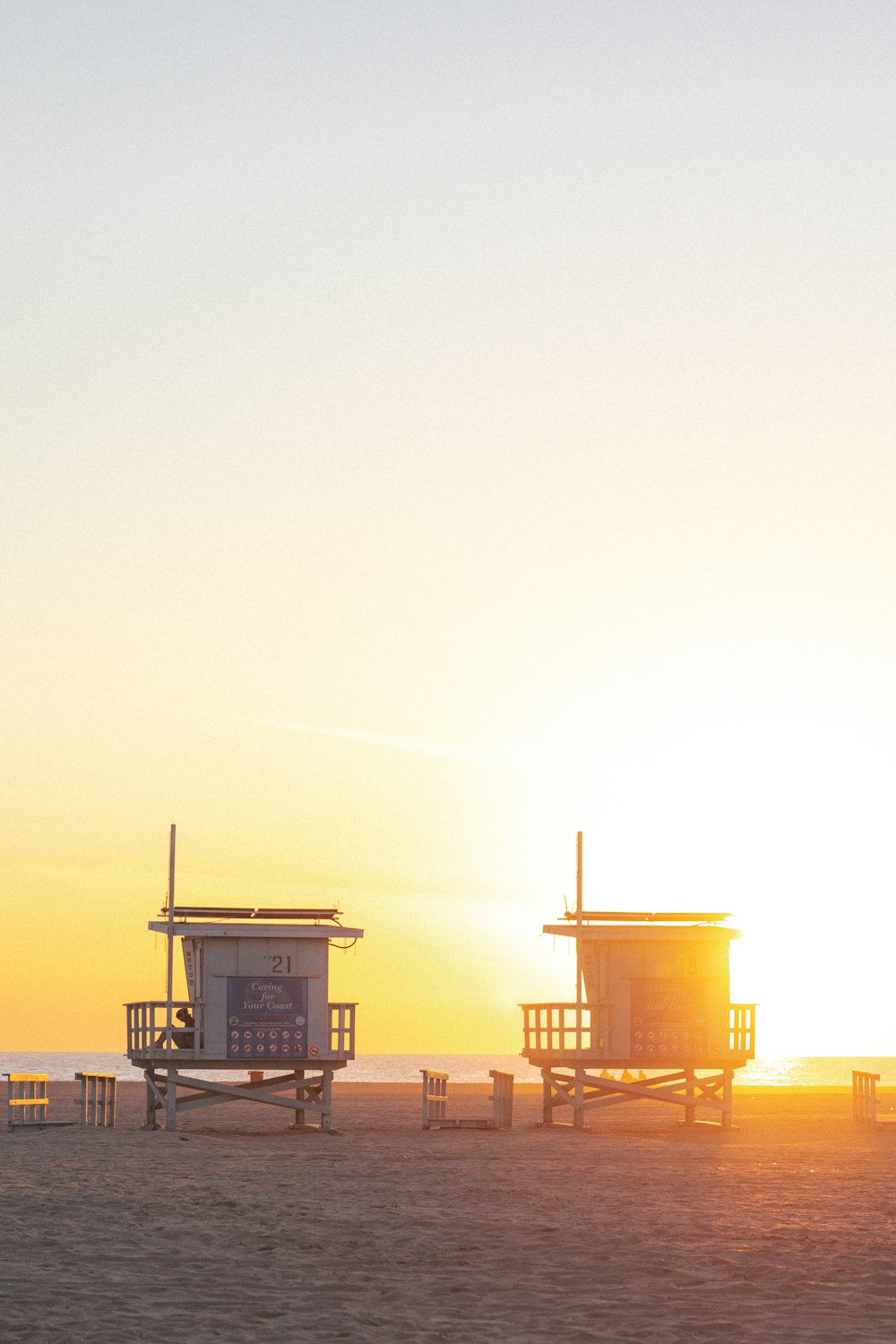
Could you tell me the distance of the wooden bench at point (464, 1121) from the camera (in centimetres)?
3375

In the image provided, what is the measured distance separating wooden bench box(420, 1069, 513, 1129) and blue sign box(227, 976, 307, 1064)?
318 centimetres

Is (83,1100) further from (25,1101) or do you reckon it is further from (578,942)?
(578,942)

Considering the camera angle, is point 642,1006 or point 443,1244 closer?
point 443,1244

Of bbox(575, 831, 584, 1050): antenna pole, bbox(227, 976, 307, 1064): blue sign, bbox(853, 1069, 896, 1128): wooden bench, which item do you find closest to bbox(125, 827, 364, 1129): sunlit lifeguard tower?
bbox(227, 976, 307, 1064): blue sign

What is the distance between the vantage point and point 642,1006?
34.4m

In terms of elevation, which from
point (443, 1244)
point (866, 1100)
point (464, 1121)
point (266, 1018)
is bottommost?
point (464, 1121)

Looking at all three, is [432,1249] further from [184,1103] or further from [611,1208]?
[184,1103]

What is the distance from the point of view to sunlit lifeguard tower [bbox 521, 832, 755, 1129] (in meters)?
34.3

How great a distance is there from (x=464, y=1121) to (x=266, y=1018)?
5167mm

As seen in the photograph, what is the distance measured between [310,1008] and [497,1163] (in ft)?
28.0

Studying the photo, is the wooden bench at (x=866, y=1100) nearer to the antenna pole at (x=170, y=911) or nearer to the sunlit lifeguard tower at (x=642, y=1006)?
the sunlit lifeguard tower at (x=642, y=1006)

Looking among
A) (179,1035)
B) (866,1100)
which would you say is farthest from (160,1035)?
(866,1100)

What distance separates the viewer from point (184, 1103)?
32.1 metres

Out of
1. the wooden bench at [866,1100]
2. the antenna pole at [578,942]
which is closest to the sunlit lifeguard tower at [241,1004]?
the antenna pole at [578,942]
